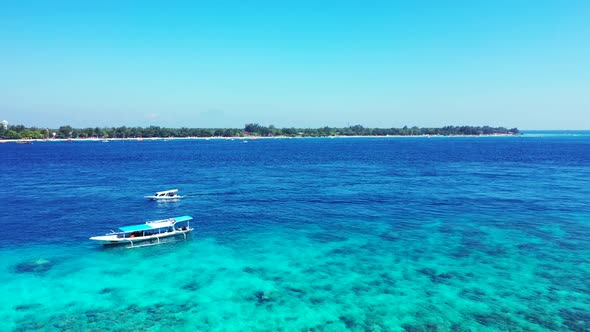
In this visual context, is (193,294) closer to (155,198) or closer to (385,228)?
(385,228)

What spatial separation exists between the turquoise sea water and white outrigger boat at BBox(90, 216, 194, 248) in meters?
1.80

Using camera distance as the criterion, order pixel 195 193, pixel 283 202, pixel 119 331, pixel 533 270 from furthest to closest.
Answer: pixel 195 193 → pixel 283 202 → pixel 533 270 → pixel 119 331

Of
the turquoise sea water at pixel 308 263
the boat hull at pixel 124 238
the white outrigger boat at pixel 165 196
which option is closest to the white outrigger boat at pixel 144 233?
the boat hull at pixel 124 238

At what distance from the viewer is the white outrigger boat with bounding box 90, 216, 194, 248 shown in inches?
2085

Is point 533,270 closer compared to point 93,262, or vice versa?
point 533,270

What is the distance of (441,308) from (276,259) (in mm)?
20479

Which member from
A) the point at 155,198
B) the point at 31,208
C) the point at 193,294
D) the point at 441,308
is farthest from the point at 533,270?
the point at 31,208

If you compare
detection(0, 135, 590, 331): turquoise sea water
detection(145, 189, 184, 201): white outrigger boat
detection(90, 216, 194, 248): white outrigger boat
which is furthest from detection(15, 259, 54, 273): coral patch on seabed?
detection(145, 189, 184, 201): white outrigger boat

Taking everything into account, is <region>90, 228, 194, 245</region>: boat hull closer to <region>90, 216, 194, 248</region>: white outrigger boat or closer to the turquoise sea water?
<region>90, 216, 194, 248</region>: white outrigger boat

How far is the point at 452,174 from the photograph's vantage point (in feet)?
412

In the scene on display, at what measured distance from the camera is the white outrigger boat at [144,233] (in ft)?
174

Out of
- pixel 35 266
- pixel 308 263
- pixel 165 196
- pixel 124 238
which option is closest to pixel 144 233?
pixel 124 238

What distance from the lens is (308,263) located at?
155 feet

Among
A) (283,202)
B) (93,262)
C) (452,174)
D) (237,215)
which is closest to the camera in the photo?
(93,262)
